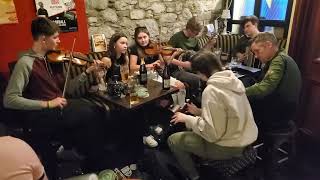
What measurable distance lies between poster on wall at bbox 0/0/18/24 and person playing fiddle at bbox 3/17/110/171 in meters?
0.66

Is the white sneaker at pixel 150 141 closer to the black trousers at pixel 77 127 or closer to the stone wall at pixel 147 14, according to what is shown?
the black trousers at pixel 77 127

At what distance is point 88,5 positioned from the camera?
3320 mm

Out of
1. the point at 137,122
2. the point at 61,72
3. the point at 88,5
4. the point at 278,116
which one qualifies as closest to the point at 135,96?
the point at 137,122

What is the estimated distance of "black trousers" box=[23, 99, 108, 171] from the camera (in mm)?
2102

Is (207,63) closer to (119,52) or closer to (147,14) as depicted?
(119,52)

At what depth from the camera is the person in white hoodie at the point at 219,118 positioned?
5.64ft

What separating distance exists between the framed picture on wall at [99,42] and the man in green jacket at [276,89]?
1939 mm

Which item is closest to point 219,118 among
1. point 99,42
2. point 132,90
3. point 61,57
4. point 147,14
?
point 132,90

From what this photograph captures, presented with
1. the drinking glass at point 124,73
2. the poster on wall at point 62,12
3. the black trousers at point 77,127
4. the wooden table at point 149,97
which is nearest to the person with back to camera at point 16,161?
the wooden table at point 149,97

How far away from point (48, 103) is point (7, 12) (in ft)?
3.54

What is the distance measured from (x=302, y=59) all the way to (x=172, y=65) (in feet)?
4.56

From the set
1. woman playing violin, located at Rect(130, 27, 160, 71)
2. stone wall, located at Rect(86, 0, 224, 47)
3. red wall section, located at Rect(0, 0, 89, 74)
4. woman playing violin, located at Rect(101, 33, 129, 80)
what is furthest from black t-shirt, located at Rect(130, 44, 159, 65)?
red wall section, located at Rect(0, 0, 89, 74)

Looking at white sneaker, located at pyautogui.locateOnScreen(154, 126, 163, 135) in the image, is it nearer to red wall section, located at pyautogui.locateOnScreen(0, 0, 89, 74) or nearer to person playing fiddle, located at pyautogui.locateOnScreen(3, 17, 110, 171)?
person playing fiddle, located at pyautogui.locateOnScreen(3, 17, 110, 171)

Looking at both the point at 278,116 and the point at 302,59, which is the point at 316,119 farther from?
the point at 278,116
